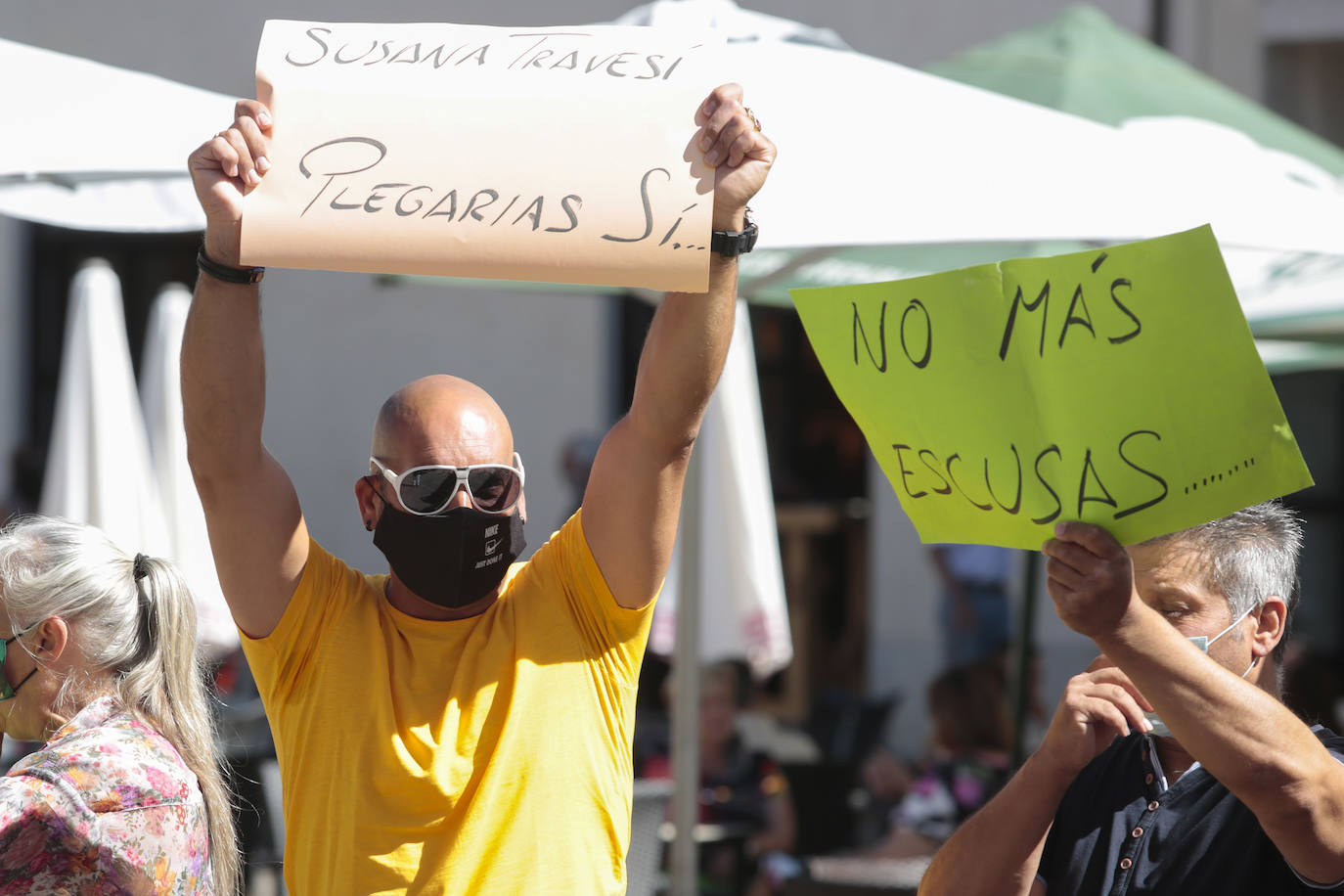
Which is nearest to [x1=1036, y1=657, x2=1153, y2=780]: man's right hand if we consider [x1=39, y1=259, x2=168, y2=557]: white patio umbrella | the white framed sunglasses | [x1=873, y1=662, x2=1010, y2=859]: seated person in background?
the white framed sunglasses

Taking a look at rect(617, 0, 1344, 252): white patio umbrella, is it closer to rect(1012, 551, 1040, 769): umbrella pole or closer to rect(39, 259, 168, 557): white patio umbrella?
rect(1012, 551, 1040, 769): umbrella pole

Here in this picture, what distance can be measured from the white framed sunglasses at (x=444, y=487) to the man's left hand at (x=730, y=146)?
1.69 feet

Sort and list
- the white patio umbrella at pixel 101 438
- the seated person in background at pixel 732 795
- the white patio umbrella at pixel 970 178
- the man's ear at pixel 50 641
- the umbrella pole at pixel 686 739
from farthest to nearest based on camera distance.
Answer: the white patio umbrella at pixel 101 438 < the seated person in background at pixel 732 795 < the umbrella pole at pixel 686 739 < the white patio umbrella at pixel 970 178 < the man's ear at pixel 50 641

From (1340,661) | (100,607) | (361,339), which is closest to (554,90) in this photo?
(100,607)

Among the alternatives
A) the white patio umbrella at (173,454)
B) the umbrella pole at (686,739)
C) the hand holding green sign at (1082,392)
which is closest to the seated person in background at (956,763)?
the umbrella pole at (686,739)

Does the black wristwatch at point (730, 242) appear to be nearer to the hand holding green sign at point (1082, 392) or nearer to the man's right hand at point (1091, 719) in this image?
the hand holding green sign at point (1082, 392)

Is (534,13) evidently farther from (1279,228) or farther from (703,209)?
(703,209)

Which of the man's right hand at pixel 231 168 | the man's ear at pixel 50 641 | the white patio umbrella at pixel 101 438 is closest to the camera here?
the man's right hand at pixel 231 168

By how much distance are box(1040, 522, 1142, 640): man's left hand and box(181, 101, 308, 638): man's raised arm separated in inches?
43.1

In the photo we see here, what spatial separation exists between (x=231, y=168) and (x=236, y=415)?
35 cm

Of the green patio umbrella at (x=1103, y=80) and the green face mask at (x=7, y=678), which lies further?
the green patio umbrella at (x=1103, y=80)

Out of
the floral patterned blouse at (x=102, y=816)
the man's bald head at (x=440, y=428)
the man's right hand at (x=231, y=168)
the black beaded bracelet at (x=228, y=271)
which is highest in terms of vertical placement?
the man's right hand at (x=231, y=168)

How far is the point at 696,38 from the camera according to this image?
6.51 ft

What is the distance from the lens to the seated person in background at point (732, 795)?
529 cm
